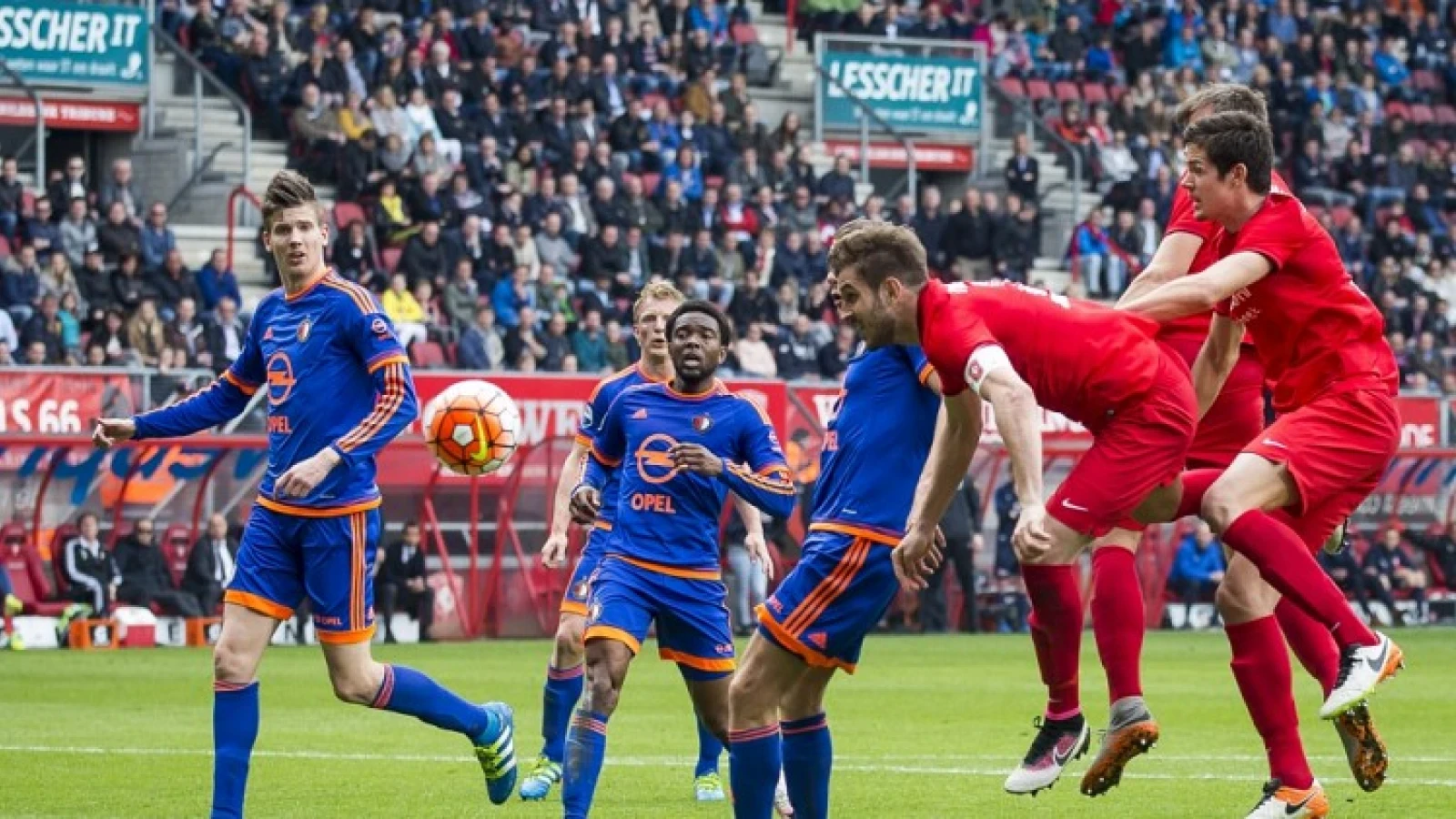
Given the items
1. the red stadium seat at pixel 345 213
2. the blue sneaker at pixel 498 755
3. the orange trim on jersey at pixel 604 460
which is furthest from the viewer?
the red stadium seat at pixel 345 213

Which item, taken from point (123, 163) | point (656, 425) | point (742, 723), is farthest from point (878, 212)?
point (742, 723)

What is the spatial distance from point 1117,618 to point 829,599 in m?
1.27

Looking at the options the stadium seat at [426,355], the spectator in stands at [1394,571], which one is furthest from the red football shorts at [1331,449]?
the spectator in stands at [1394,571]

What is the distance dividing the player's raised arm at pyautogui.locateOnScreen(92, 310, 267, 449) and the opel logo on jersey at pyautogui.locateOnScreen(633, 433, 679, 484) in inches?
67.6

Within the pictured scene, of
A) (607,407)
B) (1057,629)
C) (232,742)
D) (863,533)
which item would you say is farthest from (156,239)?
(1057,629)

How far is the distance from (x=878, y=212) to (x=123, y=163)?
10752 mm

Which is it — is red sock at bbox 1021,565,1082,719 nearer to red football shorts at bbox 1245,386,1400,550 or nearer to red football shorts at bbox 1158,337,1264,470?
red football shorts at bbox 1245,386,1400,550

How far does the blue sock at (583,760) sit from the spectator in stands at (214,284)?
58.6 ft

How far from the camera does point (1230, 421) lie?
1116 cm

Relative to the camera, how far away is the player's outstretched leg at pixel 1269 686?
32.7 feet

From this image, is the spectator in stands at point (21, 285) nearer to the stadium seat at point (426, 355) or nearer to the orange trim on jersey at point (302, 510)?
the stadium seat at point (426, 355)

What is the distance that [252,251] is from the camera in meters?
30.9

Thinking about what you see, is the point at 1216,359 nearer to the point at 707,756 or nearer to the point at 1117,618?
the point at 1117,618

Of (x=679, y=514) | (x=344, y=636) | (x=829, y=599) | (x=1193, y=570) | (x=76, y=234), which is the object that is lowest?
(x=1193, y=570)
